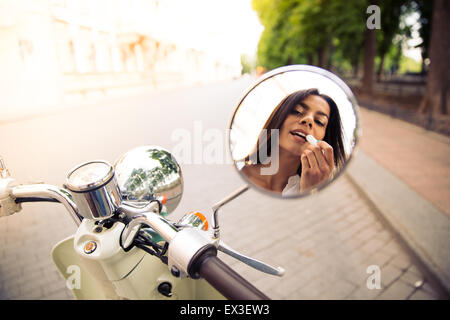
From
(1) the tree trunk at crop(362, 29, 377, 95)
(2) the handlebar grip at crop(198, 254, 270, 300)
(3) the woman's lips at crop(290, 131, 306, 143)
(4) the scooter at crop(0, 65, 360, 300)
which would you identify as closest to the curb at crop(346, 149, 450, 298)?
(4) the scooter at crop(0, 65, 360, 300)

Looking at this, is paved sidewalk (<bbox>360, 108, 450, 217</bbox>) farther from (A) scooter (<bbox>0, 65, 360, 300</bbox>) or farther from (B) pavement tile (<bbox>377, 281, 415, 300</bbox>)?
(A) scooter (<bbox>0, 65, 360, 300</bbox>)

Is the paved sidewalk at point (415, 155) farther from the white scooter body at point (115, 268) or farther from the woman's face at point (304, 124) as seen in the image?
the woman's face at point (304, 124)

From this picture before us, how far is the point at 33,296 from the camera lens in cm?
296

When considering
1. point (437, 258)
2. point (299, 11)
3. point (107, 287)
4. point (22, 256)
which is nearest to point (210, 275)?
point (107, 287)

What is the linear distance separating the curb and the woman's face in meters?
2.39

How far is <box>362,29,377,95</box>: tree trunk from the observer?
51.7 feet

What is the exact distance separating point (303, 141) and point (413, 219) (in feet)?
12.7

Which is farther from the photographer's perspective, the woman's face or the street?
the street

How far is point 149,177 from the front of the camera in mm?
1250

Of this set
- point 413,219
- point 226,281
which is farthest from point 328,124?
point 413,219

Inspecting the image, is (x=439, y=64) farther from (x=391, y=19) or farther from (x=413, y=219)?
(x=391, y=19)

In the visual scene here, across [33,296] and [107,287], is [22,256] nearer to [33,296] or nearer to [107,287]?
[33,296]

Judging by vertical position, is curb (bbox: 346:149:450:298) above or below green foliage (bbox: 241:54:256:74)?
below
